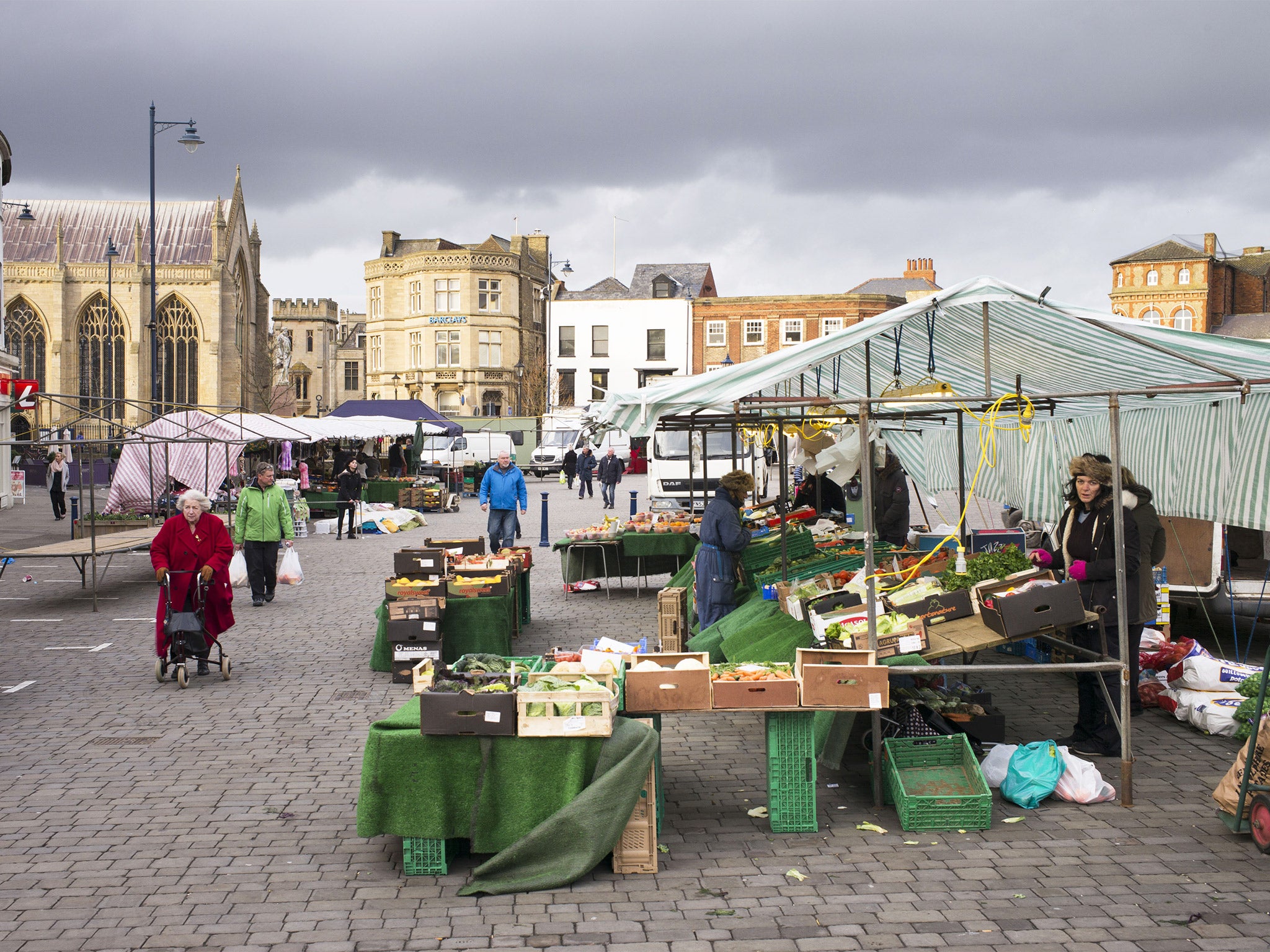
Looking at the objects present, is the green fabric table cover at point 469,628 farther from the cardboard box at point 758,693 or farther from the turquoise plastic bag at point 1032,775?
the turquoise plastic bag at point 1032,775

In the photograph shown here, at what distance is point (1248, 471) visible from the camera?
9.00 m

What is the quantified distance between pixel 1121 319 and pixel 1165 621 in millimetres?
3737

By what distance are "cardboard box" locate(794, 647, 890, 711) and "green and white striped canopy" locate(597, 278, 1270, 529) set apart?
1695 mm

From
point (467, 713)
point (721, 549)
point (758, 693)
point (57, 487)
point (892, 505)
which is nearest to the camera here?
point (467, 713)

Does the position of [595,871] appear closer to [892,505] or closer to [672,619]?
[672,619]

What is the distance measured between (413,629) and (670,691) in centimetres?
460

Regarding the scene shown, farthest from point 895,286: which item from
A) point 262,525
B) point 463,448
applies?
point 262,525

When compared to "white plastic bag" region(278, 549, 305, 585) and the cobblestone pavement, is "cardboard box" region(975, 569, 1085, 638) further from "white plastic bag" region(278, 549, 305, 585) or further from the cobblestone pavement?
"white plastic bag" region(278, 549, 305, 585)

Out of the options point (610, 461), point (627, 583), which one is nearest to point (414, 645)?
point (627, 583)

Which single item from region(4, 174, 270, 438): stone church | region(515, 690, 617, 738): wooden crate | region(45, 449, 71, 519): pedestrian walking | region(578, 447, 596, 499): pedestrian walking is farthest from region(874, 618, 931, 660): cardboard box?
region(4, 174, 270, 438): stone church

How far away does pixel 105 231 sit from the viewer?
70.5m

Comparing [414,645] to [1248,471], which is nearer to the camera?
[1248,471]

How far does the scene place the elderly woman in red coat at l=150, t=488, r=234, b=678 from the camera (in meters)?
9.48

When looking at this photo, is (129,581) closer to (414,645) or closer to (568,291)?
(414,645)
